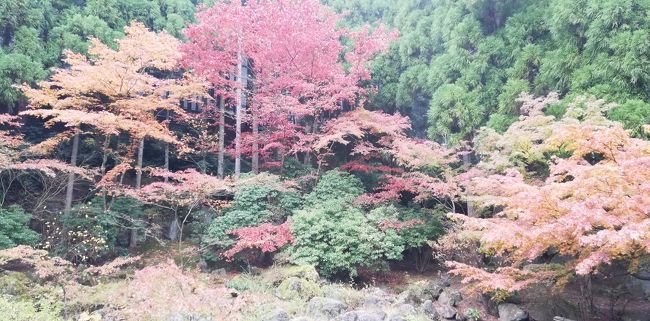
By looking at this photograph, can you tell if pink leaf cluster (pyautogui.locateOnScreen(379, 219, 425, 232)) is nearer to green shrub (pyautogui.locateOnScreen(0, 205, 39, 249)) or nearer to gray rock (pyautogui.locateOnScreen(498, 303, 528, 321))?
gray rock (pyautogui.locateOnScreen(498, 303, 528, 321))

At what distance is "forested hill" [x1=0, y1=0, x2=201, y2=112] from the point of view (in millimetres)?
11562

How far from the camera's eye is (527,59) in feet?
40.2

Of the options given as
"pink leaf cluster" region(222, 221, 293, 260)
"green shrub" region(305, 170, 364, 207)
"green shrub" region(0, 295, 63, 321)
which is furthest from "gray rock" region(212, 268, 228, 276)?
"green shrub" region(0, 295, 63, 321)

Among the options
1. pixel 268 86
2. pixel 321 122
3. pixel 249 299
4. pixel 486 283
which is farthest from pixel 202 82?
pixel 486 283

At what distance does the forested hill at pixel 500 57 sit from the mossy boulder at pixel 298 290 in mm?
7299

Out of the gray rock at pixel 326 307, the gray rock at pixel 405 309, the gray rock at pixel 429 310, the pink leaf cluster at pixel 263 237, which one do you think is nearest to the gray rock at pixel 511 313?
the gray rock at pixel 429 310

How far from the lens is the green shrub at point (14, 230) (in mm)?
9109

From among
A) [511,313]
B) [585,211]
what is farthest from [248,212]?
[585,211]

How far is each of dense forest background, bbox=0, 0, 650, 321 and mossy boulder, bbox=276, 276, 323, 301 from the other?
63mm

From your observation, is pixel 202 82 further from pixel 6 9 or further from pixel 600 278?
pixel 600 278

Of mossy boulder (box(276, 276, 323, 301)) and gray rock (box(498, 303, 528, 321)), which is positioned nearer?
gray rock (box(498, 303, 528, 321))

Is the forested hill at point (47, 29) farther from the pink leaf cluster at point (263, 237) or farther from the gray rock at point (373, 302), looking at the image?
the gray rock at point (373, 302)

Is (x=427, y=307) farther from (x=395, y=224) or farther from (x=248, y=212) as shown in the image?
A: (x=248, y=212)

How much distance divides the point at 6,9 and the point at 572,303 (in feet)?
56.4
